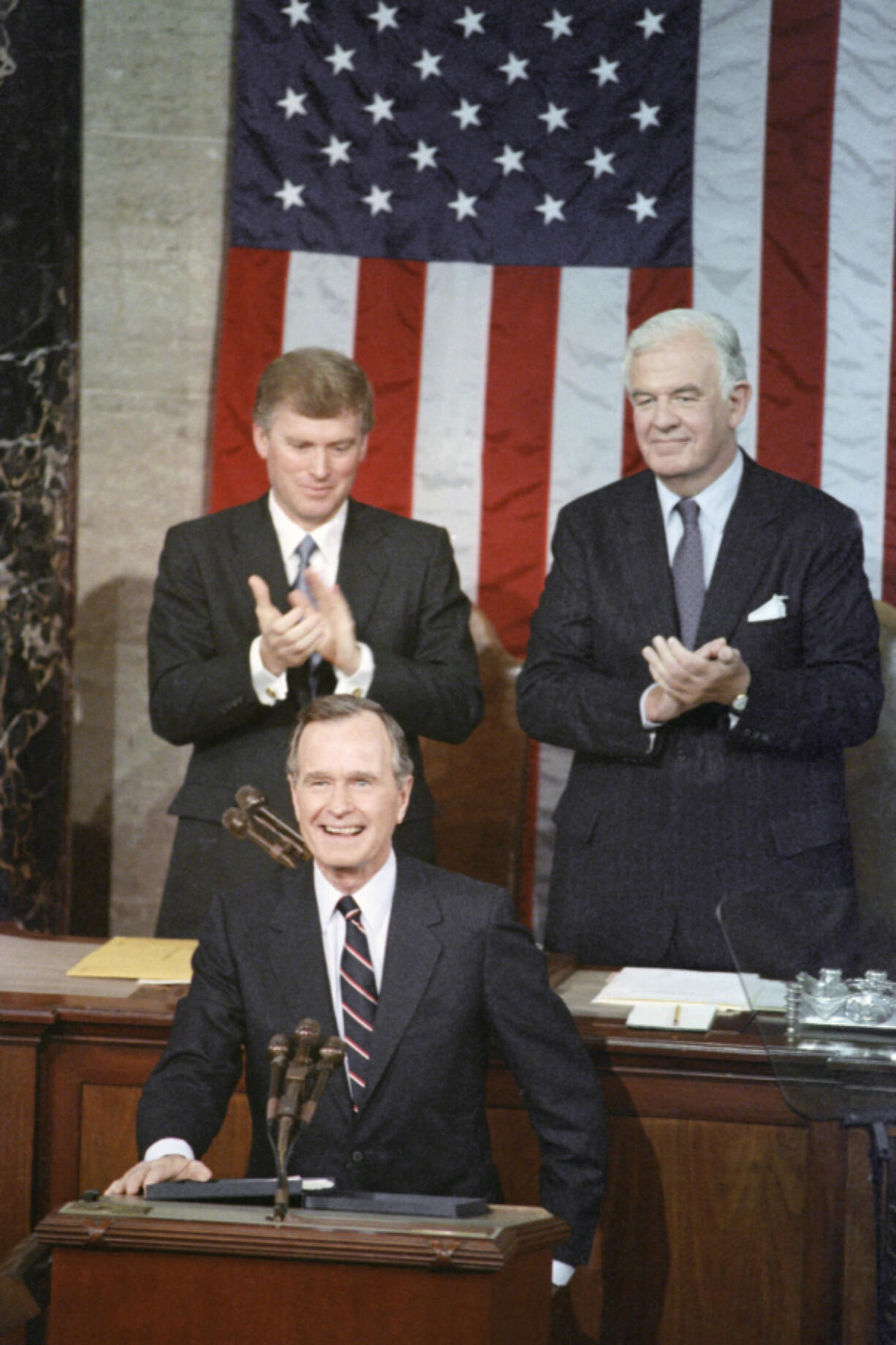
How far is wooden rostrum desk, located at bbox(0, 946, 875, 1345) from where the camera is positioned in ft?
10.0

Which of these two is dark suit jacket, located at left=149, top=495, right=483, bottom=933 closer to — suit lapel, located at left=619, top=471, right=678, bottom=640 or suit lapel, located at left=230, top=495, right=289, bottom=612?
suit lapel, located at left=230, top=495, right=289, bottom=612

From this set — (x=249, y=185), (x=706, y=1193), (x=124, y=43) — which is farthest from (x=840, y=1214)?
(x=124, y=43)

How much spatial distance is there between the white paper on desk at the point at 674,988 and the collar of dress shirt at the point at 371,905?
1.87 ft

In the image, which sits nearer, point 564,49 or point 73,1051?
point 73,1051

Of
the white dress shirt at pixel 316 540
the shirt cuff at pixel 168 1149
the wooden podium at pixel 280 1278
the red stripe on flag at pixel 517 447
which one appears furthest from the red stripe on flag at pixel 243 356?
the wooden podium at pixel 280 1278

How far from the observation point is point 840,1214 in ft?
9.99

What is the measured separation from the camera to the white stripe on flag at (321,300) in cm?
571

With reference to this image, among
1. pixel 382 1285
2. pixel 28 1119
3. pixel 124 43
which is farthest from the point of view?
pixel 124 43

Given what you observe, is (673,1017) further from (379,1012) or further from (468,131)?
(468,131)

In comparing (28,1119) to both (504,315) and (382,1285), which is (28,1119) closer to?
(382,1285)

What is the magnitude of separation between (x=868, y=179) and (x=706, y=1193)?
11.4 ft

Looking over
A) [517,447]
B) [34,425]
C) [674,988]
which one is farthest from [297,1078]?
[517,447]

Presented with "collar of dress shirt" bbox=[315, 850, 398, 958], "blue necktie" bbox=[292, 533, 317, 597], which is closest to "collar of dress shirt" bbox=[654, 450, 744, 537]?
"blue necktie" bbox=[292, 533, 317, 597]

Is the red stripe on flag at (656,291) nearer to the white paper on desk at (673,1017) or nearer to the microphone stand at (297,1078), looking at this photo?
the white paper on desk at (673,1017)
